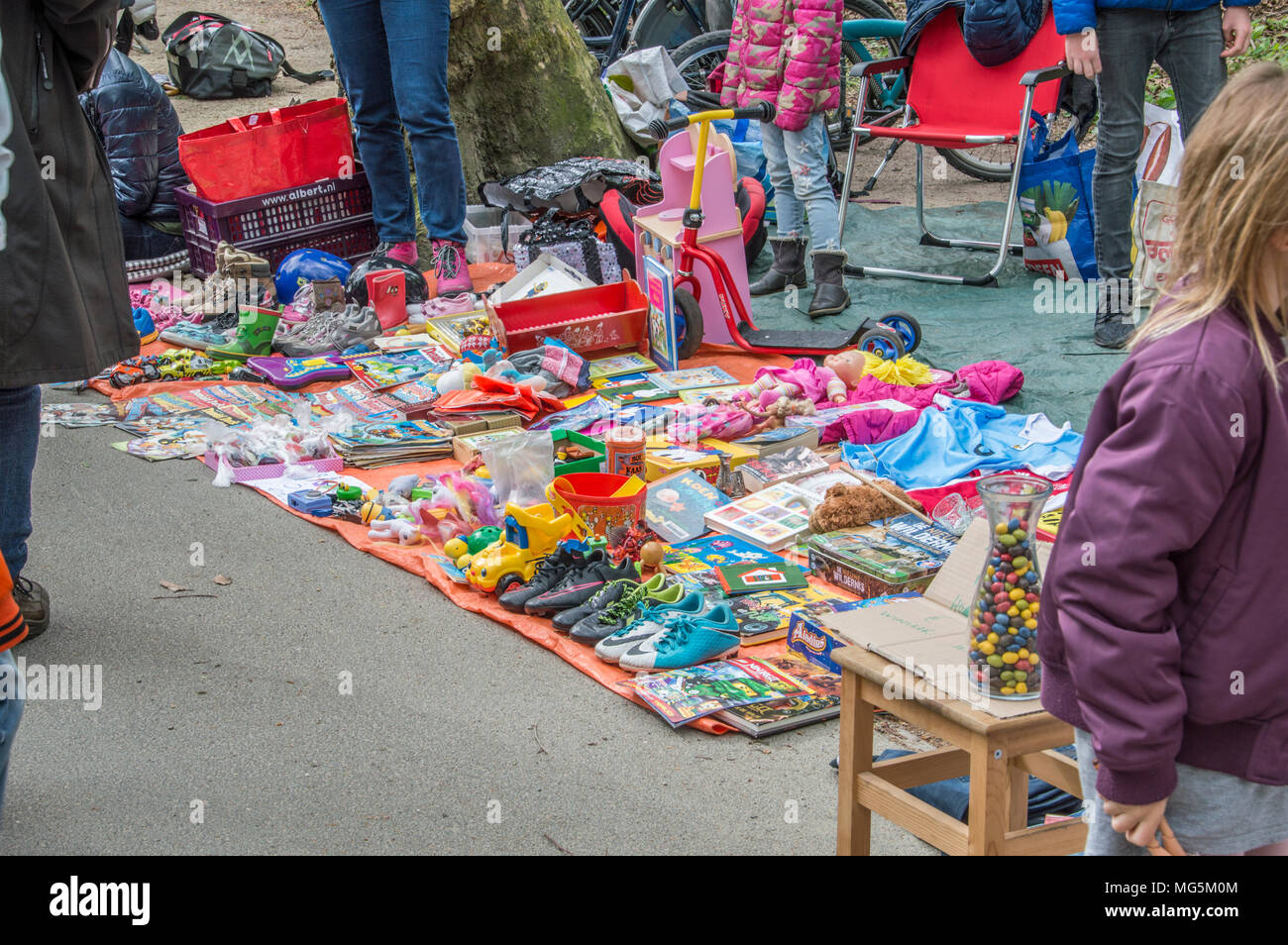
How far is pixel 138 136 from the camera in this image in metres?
6.94

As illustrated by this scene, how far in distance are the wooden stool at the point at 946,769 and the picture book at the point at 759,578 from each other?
147 centimetres

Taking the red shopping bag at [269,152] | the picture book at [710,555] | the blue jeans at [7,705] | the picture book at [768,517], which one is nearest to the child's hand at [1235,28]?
the picture book at [768,517]

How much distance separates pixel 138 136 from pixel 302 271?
1.17m

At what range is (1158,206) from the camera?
206 inches

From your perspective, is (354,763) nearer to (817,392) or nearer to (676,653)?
(676,653)

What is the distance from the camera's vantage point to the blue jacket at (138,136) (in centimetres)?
679

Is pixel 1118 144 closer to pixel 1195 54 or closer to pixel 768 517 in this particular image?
pixel 1195 54

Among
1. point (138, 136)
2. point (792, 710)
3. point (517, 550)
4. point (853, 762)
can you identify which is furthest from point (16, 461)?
point (138, 136)

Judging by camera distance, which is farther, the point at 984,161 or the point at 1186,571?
the point at 984,161

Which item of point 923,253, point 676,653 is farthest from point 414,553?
point 923,253

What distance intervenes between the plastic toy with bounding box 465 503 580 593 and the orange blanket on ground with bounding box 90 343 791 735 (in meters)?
0.06

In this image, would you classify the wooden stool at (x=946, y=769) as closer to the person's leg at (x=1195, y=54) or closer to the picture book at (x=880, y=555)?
the picture book at (x=880, y=555)

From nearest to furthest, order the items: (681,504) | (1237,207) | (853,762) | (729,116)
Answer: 1. (1237,207)
2. (853,762)
3. (681,504)
4. (729,116)

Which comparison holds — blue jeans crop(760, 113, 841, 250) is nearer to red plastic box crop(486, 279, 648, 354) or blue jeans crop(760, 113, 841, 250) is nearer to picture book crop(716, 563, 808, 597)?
red plastic box crop(486, 279, 648, 354)
